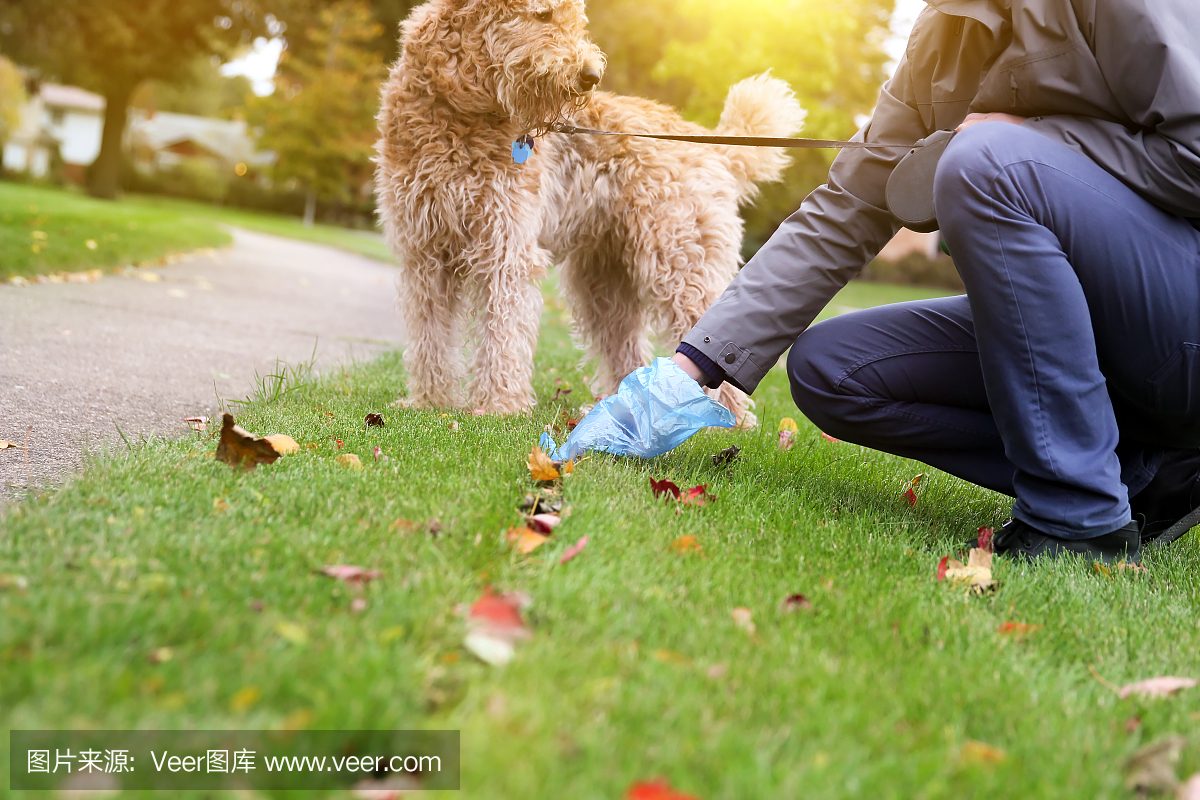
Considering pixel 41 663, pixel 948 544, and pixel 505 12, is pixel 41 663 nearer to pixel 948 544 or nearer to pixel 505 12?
pixel 948 544

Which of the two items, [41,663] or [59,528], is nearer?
[41,663]

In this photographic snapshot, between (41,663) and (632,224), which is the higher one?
(632,224)

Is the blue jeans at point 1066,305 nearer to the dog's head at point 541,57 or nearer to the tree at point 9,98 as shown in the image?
the dog's head at point 541,57

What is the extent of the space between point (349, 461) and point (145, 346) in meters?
2.89

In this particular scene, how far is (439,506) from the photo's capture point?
2193 mm

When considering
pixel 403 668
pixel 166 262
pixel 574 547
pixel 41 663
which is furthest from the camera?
pixel 166 262

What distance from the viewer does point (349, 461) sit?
2.59 m

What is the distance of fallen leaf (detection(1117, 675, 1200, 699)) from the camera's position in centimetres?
173

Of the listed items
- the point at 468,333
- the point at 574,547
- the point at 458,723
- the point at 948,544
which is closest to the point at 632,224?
the point at 468,333

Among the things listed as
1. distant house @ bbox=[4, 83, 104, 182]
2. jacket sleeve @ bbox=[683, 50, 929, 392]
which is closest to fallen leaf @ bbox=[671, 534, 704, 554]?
jacket sleeve @ bbox=[683, 50, 929, 392]

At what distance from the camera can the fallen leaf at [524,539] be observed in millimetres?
1989

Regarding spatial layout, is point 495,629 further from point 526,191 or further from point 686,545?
point 526,191

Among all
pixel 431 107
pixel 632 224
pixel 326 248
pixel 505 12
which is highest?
pixel 505 12

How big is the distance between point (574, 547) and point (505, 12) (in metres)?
2.41
